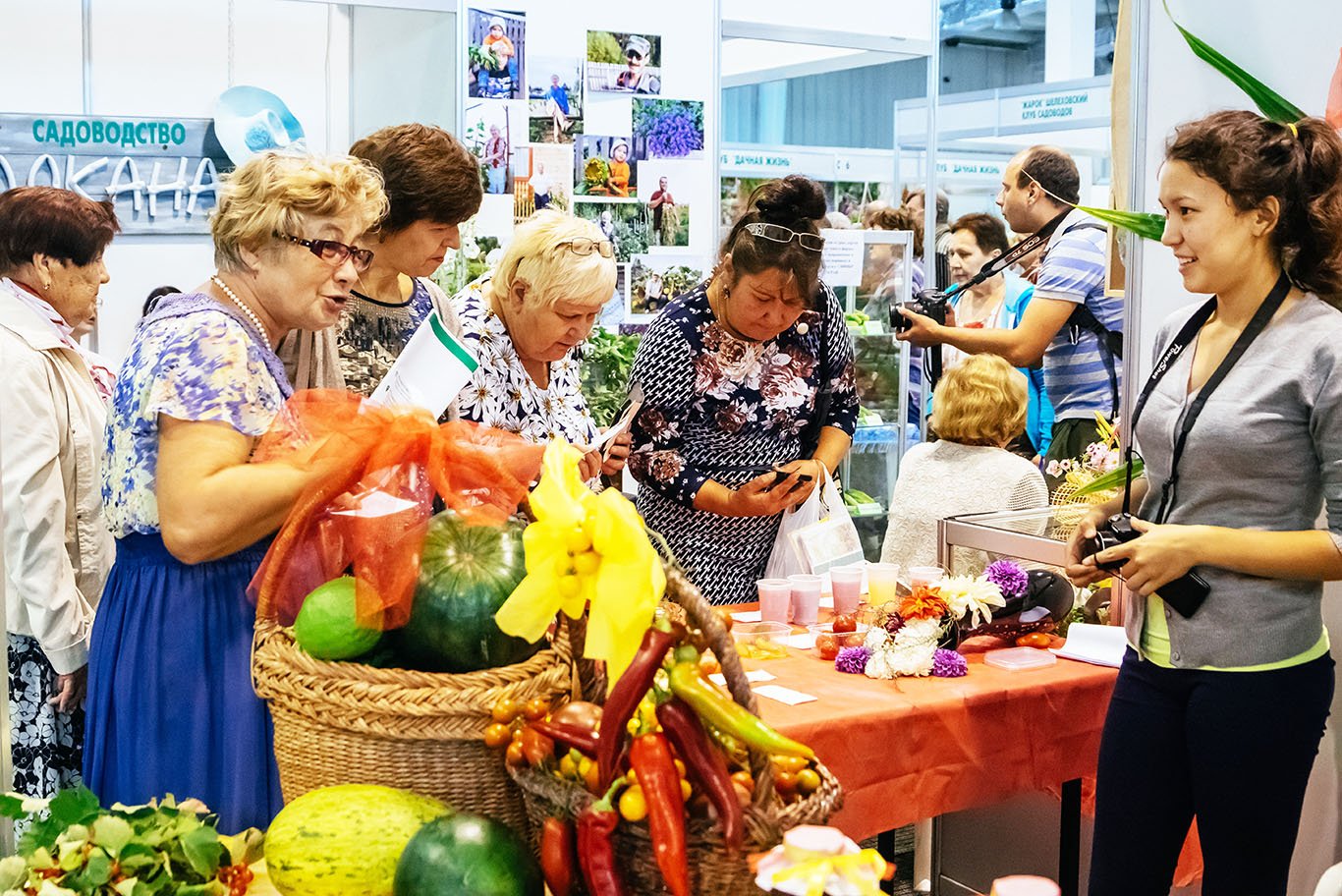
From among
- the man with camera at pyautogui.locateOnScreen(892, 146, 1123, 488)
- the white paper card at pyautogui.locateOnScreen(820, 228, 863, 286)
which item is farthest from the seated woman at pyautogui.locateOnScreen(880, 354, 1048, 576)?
the white paper card at pyautogui.locateOnScreen(820, 228, 863, 286)

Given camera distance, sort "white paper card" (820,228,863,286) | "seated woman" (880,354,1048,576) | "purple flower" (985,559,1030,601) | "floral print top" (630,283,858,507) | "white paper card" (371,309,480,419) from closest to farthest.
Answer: "white paper card" (371,309,480,419), "purple flower" (985,559,1030,601), "floral print top" (630,283,858,507), "seated woman" (880,354,1048,576), "white paper card" (820,228,863,286)

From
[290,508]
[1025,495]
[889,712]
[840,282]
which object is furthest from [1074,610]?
[840,282]

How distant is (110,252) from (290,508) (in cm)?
364

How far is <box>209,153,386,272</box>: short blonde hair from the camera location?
1.82 meters

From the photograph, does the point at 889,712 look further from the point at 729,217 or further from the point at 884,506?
the point at 884,506

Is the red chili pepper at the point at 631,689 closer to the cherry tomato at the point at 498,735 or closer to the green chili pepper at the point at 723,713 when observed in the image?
the green chili pepper at the point at 723,713

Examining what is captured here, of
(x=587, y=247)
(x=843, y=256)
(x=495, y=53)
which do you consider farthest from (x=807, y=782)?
(x=843, y=256)

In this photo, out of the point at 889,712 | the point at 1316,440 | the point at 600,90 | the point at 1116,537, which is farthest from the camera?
the point at 600,90

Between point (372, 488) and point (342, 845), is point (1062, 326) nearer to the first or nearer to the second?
point (372, 488)

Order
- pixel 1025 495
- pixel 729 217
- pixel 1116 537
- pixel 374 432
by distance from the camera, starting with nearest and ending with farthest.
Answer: pixel 374 432
pixel 1116 537
pixel 1025 495
pixel 729 217

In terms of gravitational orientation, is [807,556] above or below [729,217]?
below

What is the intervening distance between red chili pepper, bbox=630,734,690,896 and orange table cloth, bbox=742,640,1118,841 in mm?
1127

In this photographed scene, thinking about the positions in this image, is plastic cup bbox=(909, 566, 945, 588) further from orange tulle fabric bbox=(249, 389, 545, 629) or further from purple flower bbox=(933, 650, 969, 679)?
orange tulle fabric bbox=(249, 389, 545, 629)

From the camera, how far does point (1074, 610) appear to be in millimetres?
3096
